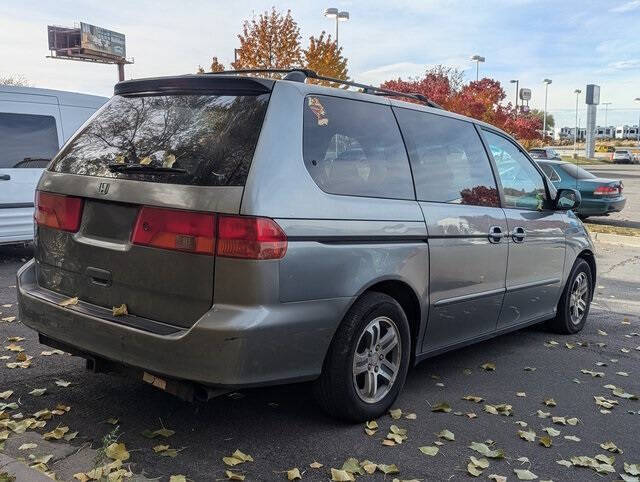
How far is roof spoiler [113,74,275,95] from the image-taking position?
3.36 metres

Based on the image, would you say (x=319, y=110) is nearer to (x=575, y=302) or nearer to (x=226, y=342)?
(x=226, y=342)

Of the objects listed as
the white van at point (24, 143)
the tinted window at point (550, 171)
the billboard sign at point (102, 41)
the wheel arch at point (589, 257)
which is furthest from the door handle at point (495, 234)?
the billboard sign at point (102, 41)

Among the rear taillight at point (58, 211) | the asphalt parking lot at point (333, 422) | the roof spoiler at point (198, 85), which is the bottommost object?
the asphalt parking lot at point (333, 422)

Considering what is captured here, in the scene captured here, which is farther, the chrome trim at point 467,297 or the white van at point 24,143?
the white van at point 24,143

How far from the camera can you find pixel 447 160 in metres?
4.45

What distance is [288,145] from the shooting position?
128 inches

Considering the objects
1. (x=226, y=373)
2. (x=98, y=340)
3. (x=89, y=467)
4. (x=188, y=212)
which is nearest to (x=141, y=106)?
(x=188, y=212)

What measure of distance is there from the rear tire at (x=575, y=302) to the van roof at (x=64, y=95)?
6.46 metres

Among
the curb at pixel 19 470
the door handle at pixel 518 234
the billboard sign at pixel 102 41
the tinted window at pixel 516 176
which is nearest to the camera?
the curb at pixel 19 470

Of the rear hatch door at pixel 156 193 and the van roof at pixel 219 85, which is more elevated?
the van roof at pixel 219 85

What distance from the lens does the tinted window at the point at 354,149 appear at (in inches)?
136

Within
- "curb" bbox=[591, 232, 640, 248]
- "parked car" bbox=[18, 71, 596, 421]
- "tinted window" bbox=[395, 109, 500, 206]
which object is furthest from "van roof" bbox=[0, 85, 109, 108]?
"curb" bbox=[591, 232, 640, 248]

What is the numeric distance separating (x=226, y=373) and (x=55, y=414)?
1.22 meters

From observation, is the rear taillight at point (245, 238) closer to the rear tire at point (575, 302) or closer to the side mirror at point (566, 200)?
the side mirror at point (566, 200)
